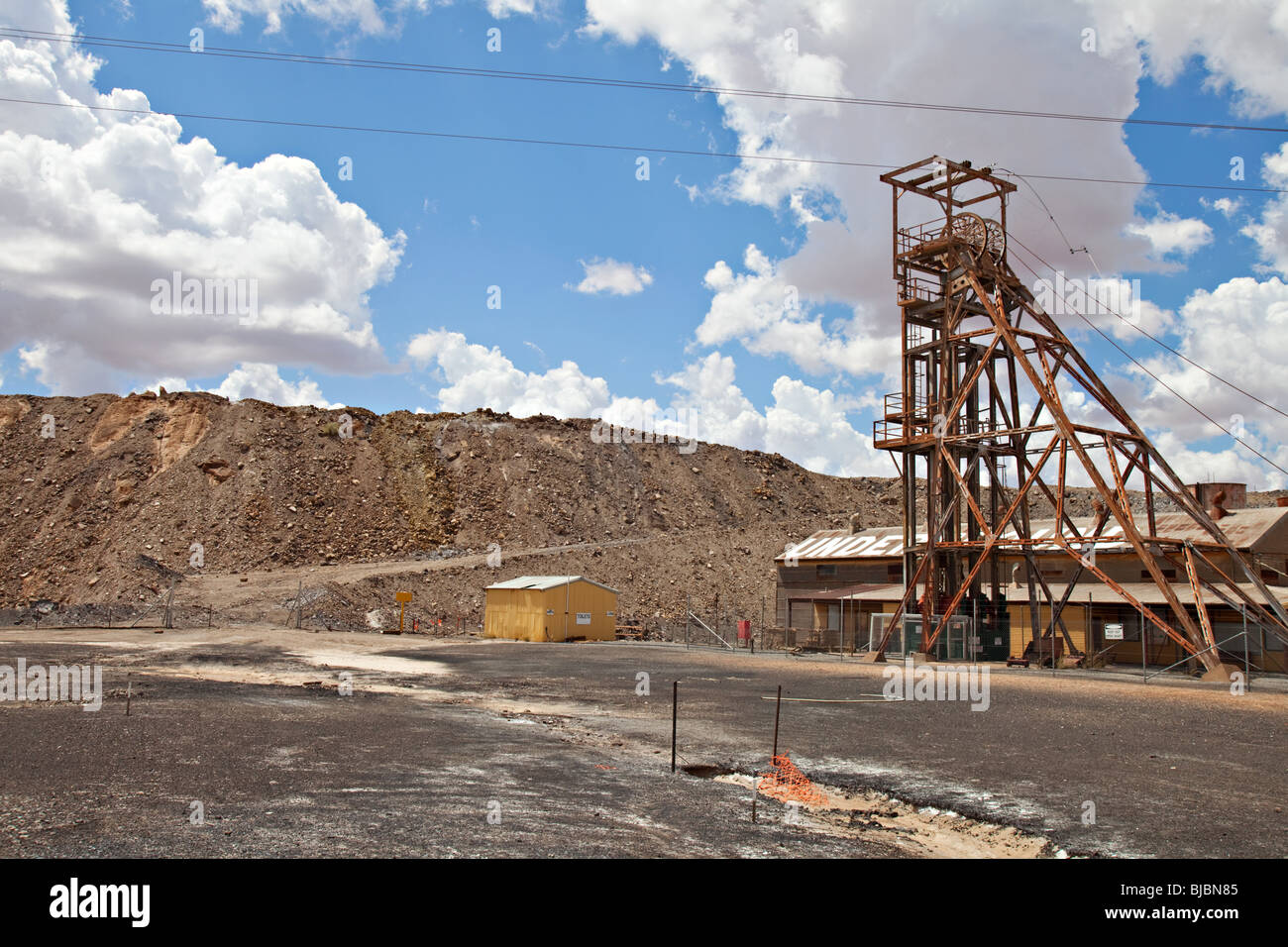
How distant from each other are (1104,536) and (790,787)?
2847cm

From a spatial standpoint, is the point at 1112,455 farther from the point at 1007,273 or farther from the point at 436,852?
the point at 436,852

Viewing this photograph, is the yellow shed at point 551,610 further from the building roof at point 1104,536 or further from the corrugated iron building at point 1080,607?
the building roof at point 1104,536

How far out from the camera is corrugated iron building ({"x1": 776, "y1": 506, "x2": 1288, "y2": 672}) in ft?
98.7

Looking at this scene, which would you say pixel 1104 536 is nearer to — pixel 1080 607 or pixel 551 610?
pixel 1080 607

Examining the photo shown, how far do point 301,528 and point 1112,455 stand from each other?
5736 centimetres

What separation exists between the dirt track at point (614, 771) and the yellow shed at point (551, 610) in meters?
22.3

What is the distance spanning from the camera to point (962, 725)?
16469 mm

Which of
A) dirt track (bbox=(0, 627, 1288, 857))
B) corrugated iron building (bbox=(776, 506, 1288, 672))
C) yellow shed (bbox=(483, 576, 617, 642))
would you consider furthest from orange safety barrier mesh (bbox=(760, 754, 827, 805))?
yellow shed (bbox=(483, 576, 617, 642))

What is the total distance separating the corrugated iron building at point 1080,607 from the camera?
3009cm

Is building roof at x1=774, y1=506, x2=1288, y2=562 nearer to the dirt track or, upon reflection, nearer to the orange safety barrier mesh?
the dirt track

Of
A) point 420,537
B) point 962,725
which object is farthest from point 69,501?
point 962,725

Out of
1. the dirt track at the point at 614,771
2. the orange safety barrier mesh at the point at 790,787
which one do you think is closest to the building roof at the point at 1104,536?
the dirt track at the point at 614,771

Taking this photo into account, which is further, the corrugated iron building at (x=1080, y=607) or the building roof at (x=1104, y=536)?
the building roof at (x=1104, y=536)

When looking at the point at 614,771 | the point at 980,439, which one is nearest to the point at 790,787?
the point at 614,771
